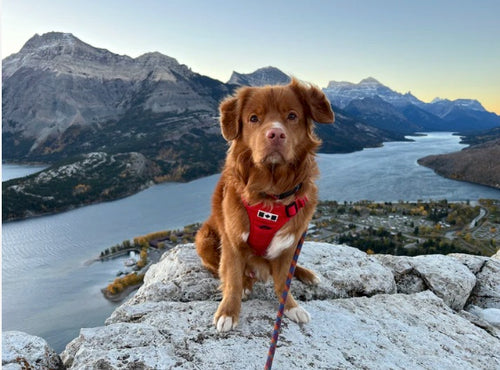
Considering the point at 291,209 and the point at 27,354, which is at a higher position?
the point at 291,209

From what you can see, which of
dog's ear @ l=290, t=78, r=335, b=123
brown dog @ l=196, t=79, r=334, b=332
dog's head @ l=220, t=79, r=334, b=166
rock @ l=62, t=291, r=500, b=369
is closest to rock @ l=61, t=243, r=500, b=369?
rock @ l=62, t=291, r=500, b=369

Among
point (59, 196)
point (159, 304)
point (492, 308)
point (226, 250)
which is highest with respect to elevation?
point (226, 250)

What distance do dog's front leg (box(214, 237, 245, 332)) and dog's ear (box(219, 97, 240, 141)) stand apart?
40.4 inches

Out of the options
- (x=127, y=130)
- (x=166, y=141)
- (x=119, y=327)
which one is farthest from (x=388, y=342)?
(x=127, y=130)

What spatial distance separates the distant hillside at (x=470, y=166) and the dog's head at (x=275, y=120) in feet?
412

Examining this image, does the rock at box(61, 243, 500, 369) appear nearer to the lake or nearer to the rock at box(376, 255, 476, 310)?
the rock at box(376, 255, 476, 310)

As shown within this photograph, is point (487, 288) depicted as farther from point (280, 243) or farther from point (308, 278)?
point (280, 243)

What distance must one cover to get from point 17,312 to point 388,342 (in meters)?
51.3

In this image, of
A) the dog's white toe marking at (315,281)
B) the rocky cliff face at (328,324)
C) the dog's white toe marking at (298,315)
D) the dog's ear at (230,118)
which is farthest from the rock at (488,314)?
the dog's ear at (230,118)

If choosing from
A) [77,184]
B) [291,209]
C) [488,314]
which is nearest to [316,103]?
[291,209]

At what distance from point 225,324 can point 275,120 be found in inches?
71.3

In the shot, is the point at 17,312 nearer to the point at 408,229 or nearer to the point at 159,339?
the point at 159,339

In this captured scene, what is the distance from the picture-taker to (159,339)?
258 centimetres

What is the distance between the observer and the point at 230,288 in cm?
304
